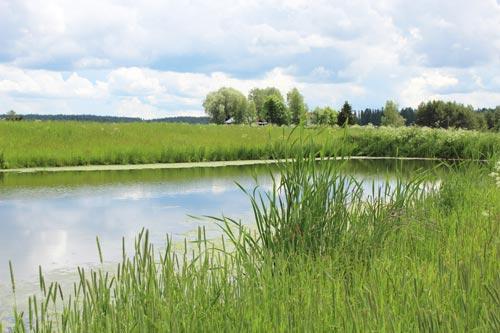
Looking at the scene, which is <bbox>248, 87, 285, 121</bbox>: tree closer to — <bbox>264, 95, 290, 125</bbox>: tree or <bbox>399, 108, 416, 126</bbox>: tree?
<bbox>264, 95, 290, 125</bbox>: tree

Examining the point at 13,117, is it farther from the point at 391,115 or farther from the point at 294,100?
the point at 391,115

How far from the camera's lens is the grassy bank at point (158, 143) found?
15.7m

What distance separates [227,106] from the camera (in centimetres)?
8181

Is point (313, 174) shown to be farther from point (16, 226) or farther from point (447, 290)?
point (16, 226)

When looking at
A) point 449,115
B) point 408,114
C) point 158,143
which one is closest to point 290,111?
point 449,115

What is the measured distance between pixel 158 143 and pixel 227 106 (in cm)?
6387

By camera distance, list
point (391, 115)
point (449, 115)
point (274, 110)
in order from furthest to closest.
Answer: point (391, 115), point (274, 110), point (449, 115)

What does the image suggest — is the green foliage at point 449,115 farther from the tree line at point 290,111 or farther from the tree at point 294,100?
the tree at point 294,100

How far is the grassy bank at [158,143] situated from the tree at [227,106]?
187 ft

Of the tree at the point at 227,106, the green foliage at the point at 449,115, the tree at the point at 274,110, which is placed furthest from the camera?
the tree at the point at 227,106

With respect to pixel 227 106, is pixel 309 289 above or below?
below

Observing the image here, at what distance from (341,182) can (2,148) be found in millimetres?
13699

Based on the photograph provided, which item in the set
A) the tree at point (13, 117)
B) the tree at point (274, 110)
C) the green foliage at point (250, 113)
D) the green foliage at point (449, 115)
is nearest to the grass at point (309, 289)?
the tree at point (13, 117)

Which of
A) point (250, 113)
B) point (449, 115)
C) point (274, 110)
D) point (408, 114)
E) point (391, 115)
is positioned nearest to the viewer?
point (449, 115)
